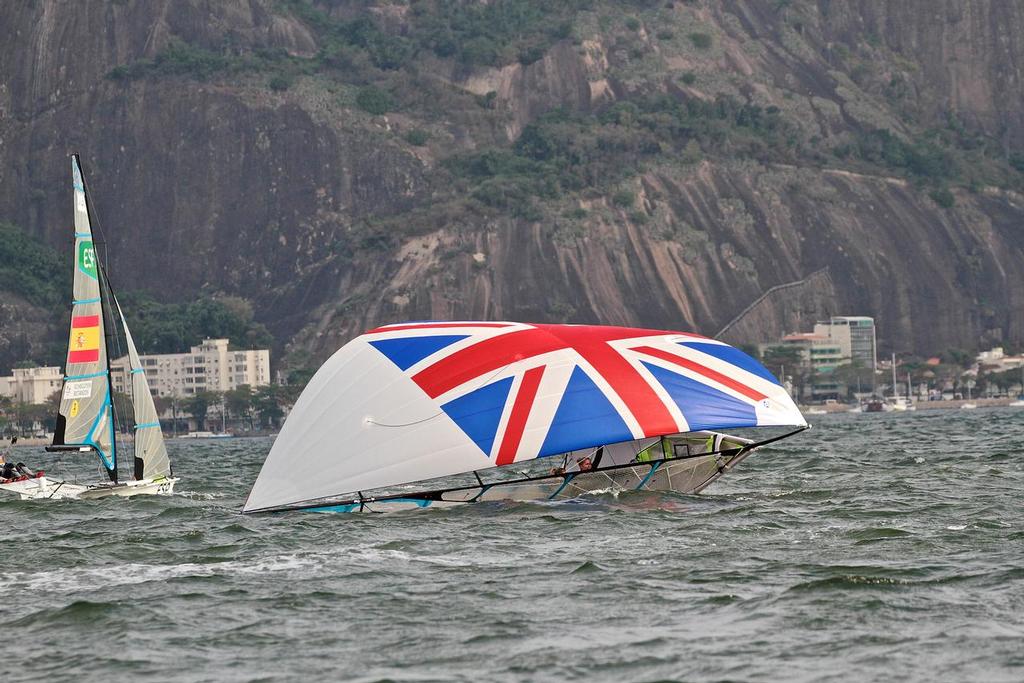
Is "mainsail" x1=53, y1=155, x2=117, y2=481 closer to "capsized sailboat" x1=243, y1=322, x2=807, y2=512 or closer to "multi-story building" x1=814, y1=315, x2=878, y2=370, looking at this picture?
"capsized sailboat" x1=243, y1=322, x2=807, y2=512

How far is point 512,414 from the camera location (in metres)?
35.2

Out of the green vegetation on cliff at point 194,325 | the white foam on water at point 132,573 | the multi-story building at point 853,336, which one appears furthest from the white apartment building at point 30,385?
the white foam on water at point 132,573

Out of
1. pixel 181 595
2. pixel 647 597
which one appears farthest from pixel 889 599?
pixel 181 595

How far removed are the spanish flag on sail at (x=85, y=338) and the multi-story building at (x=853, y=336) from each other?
5932 inches

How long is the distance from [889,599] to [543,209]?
17230cm

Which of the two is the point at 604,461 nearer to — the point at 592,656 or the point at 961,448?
the point at 592,656

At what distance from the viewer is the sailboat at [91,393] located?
46.5 metres

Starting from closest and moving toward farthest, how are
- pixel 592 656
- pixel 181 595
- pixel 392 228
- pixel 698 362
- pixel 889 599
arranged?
pixel 592 656, pixel 889 599, pixel 181 595, pixel 698 362, pixel 392 228

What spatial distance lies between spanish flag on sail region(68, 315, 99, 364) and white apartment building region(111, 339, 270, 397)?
137692mm

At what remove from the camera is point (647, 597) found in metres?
25.8

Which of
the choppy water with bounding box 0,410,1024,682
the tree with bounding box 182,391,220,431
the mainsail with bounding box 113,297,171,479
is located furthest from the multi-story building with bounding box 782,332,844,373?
the choppy water with bounding box 0,410,1024,682

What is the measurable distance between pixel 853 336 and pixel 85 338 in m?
154

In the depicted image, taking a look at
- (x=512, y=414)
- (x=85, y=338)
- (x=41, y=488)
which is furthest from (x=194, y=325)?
(x=512, y=414)

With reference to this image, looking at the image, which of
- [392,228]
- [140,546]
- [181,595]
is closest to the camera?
[181,595]
